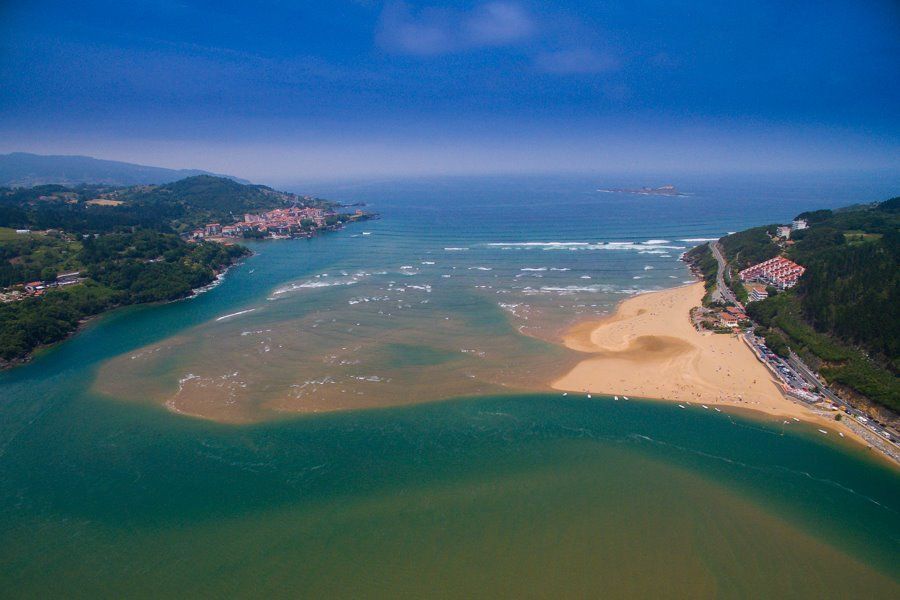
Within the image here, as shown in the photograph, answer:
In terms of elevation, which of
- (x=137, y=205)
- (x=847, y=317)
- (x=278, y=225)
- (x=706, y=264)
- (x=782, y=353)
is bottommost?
(x=782, y=353)

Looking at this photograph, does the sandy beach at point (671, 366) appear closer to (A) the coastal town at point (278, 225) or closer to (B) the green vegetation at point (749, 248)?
(B) the green vegetation at point (749, 248)

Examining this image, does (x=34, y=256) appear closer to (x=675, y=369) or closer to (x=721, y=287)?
(x=675, y=369)

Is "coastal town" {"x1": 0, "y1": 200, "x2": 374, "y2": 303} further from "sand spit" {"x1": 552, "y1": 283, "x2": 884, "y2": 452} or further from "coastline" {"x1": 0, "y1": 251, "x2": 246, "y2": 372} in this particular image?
"sand spit" {"x1": 552, "y1": 283, "x2": 884, "y2": 452}

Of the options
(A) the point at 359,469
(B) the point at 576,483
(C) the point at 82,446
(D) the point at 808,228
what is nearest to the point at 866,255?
(D) the point at 808,228

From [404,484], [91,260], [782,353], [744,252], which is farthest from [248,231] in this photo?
[782,353]

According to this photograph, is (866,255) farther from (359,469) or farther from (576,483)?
(359,469)

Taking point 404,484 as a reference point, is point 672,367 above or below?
above
